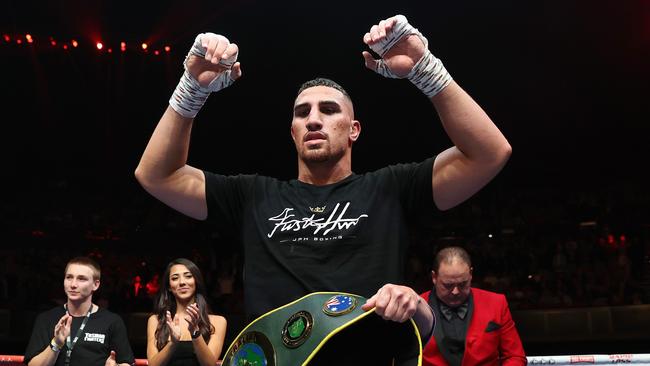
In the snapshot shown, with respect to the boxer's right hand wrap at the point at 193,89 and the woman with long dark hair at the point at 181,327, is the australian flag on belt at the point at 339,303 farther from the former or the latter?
the woman with long dark hair at the point at 181,327

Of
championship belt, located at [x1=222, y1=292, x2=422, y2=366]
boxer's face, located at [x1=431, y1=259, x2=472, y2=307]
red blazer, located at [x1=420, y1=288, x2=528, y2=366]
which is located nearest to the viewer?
championship belt, located at [x1=222, y1=292, x2=422, y2=366]

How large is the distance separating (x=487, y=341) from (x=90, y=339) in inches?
81.4

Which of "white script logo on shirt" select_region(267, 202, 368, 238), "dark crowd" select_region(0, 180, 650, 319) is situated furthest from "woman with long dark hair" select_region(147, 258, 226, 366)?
"dark crowd" select_region(0, 180, 650, 319)

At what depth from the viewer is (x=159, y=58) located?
1039cm

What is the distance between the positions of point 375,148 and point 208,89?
420 inches

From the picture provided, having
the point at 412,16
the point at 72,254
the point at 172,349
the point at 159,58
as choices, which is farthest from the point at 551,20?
the point at 72,254

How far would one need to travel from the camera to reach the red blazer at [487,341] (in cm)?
322

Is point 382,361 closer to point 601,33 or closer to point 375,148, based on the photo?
point 601,33

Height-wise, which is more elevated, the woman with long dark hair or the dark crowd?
the dark crowd

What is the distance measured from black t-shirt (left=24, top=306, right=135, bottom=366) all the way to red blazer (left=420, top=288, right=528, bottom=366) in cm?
159

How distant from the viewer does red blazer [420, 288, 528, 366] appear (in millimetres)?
3225

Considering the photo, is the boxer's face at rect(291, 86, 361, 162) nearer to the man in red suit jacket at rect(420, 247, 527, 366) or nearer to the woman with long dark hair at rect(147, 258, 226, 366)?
the woman with long dark hair at rect(147, 258, 226, 366)

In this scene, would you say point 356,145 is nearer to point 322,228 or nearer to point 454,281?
point 454,281

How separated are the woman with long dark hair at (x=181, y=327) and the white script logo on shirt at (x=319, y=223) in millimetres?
1592
